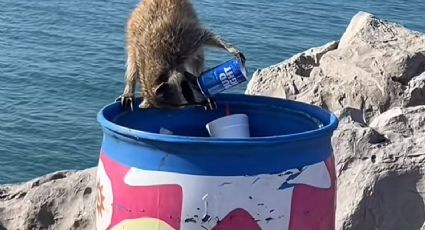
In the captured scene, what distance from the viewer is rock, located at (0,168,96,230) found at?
402 centimetres

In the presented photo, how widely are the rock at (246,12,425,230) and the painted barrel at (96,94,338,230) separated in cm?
121

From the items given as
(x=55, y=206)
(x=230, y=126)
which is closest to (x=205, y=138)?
(x=230, y=126)

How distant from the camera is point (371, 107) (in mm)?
4340

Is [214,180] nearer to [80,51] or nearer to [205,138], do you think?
[205,138]

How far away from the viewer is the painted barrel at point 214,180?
2.28m

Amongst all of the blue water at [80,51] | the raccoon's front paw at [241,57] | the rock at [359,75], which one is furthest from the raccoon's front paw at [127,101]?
the blue water at [80,51]

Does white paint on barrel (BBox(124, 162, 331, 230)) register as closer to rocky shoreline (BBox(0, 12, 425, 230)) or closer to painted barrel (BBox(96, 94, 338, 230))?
painted barrel (BBox(96, 94, 338, 230))

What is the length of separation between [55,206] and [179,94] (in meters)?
1.53

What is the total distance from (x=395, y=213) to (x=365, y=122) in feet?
2.21

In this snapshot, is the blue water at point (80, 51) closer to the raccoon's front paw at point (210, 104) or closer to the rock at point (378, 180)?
the rock at point (378, 180)

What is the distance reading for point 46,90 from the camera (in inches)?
297

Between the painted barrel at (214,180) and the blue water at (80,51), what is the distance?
3.78m

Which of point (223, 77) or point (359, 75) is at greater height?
point (223, 77)

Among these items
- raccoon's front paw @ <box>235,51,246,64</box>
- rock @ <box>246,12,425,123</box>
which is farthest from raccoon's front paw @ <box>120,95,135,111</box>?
rock @ <box>246,12,425,123</box>
